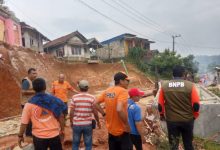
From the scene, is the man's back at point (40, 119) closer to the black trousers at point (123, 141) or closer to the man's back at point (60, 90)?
the black trousers at point (123, 141)

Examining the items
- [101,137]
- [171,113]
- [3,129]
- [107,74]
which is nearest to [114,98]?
[171,113]

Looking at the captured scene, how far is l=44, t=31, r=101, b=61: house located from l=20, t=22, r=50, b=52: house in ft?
5.92

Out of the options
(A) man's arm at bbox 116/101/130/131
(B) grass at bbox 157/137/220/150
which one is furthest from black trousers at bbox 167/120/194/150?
(B) grass at bbox 157/137/220/150

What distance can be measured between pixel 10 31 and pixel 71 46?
12.4 m

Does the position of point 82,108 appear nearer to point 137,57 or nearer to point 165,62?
point 165,62

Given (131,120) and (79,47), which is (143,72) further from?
(131,120)

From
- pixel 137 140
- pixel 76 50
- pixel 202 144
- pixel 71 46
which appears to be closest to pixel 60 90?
pixel 137 140

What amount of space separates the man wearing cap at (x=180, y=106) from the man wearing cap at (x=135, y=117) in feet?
2.80

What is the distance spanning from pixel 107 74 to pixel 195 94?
27.4m

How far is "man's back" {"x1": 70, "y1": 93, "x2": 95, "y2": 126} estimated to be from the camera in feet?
18.1

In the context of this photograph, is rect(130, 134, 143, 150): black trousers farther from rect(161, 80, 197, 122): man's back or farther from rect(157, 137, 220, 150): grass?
rect(157, 137, 220, 150): grass

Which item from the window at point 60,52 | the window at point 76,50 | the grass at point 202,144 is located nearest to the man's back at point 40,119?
the grass at point 202,144

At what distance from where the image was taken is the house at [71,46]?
135 feet

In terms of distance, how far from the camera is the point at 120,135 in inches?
199
